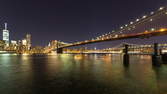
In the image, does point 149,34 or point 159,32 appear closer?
point 159,32

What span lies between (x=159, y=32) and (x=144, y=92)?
92.7 ft

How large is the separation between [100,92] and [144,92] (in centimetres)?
216

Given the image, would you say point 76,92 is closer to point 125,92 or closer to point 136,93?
point 125,92

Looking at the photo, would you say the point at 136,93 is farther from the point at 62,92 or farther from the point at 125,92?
the point at 62,92

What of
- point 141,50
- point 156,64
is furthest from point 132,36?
point 141,50

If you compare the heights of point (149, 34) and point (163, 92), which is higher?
point (149, 34)

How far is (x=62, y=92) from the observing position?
24.5ft

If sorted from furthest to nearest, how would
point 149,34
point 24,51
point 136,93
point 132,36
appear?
point 24,51 < point 132,36 < point 149,34 < point 136,93

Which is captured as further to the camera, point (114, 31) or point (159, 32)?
point (114, 31)

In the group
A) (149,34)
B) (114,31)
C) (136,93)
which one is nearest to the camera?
(136,93)

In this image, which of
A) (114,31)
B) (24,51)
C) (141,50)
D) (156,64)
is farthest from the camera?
(24,51)

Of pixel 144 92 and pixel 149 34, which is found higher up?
pixel 149 34

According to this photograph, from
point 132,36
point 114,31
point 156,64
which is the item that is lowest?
point 156,64

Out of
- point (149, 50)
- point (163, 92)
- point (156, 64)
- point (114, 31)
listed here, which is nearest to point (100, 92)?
point (163, 92)
